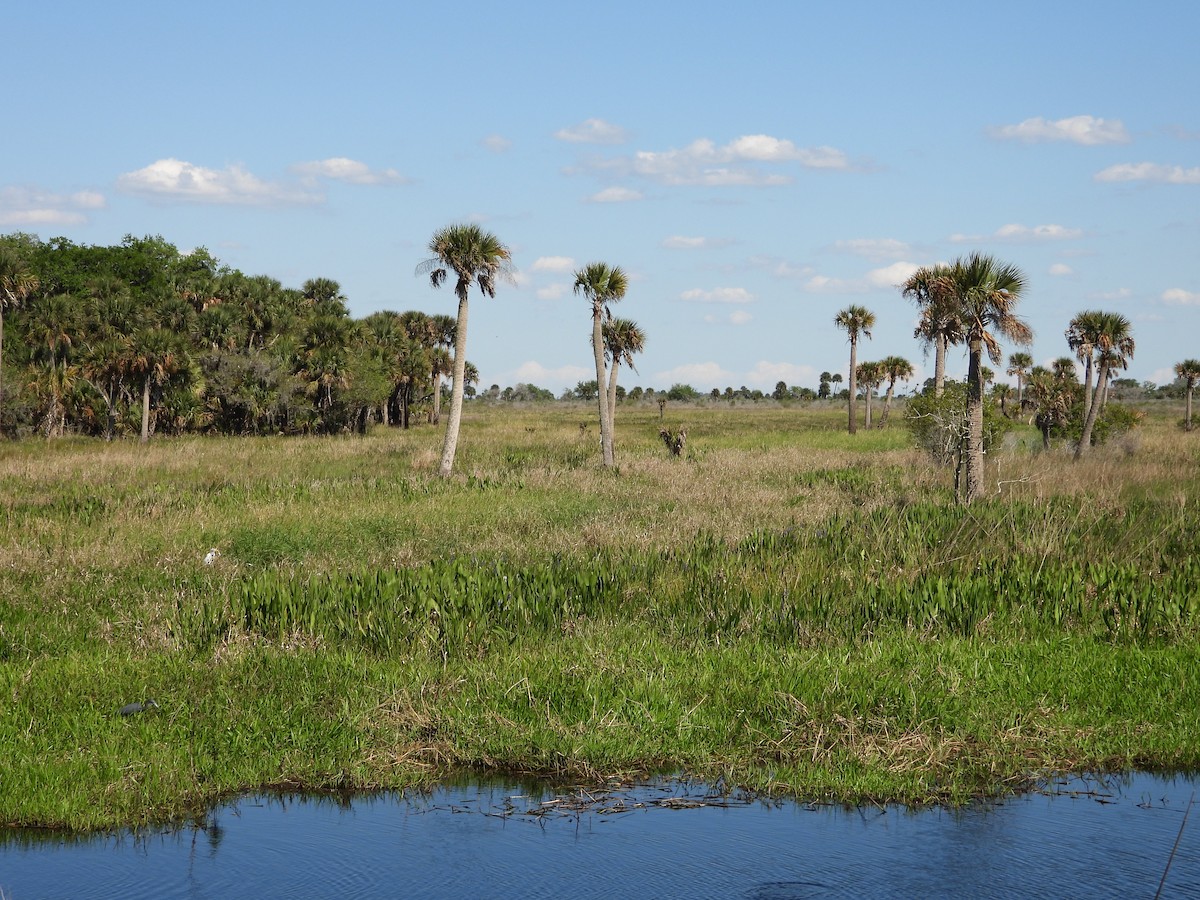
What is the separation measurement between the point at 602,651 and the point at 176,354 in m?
53.1

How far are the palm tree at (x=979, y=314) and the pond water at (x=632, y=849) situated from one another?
721 inches

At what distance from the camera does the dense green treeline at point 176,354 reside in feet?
193

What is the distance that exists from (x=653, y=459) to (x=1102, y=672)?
30534 mm

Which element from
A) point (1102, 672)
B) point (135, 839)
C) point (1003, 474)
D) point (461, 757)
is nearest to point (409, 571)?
point (461, 757)

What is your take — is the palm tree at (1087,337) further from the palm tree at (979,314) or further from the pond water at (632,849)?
the pond water at (632,849)

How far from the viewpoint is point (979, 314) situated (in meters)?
27.3

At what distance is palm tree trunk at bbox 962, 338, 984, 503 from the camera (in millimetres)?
26641

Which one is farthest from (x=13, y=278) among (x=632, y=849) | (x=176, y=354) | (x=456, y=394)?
(x=632, y=849)

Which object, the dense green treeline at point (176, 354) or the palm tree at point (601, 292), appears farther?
the dense green treeline at point (176, 354)

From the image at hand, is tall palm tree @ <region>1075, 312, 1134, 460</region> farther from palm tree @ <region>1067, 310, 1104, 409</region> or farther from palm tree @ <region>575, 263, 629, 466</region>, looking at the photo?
palm tree @ <region>575, 263, 629, 466</region>

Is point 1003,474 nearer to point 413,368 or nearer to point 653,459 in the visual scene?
point 653,459

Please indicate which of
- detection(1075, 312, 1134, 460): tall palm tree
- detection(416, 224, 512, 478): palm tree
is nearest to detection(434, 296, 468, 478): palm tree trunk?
detection(416, 224, 512, 478): palm tree

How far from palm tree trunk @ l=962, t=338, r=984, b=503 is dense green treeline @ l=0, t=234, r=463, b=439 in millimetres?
44209

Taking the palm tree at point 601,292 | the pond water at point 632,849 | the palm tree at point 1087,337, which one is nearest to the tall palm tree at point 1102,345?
the palm tree at point 1087,337
